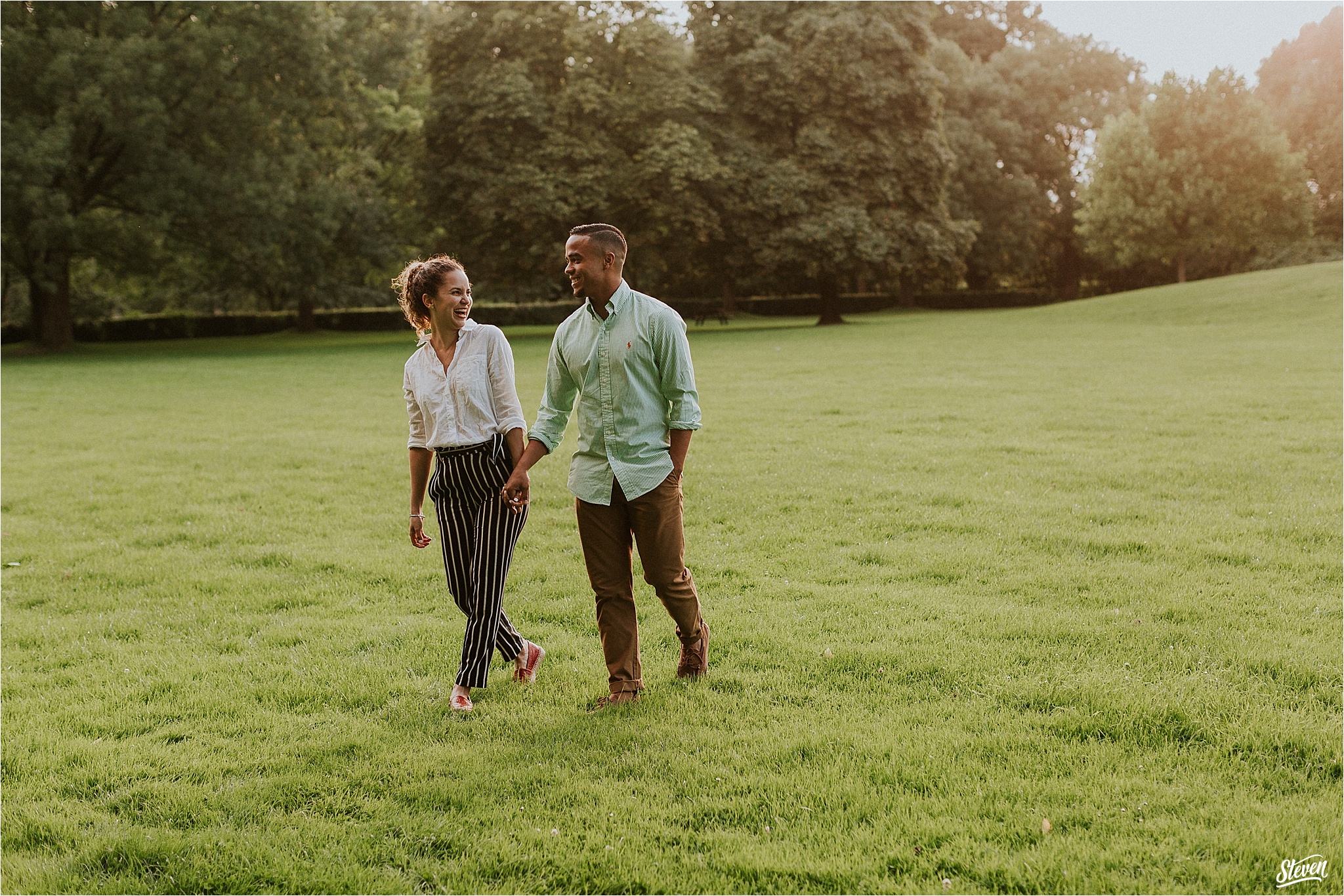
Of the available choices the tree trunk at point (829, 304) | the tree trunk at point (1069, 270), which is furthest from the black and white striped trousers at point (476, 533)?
the tree trunk at point (1069, 270)

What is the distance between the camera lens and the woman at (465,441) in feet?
14.6

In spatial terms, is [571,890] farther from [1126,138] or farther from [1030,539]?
[1126,138]

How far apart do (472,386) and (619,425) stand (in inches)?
28.7

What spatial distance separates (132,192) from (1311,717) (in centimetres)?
3509

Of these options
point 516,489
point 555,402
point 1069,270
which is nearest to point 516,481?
point 516,489

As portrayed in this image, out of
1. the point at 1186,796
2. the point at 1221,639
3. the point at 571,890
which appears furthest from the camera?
the point at 1221,639

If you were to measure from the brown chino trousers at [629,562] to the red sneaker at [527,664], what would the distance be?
0.52 metres

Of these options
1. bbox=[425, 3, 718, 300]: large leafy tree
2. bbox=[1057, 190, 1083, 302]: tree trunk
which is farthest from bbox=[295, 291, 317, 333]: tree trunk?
bbox=[1057, 190, 1083, 302]: tree trunk

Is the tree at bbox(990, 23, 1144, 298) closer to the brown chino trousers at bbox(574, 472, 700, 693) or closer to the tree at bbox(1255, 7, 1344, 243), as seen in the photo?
the tree at bbox(1255, 7, 1344, 243)

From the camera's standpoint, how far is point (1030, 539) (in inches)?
281

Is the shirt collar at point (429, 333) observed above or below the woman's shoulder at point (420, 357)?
above

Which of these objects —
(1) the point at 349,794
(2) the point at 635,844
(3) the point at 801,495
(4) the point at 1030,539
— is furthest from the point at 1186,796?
(3) the point at 801,495

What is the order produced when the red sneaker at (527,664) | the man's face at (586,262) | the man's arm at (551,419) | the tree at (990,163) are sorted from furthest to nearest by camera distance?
the tree at (990,163) < the red sneaker at (527,664) < the man's arm at (551,419) < the man's face at (586,262)

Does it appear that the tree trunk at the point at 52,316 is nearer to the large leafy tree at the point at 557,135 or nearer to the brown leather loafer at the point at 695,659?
the large leafy tree at the point at 557,135
